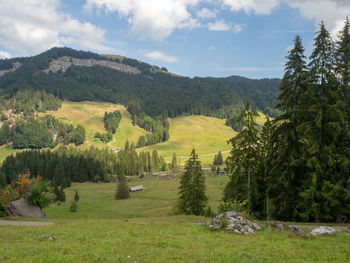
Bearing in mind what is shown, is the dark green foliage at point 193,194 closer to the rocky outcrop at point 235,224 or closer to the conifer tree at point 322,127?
the conifer tree at point 322,127

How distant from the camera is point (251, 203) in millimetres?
33188

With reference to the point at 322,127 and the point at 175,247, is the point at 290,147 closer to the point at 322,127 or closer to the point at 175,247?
the point at 322,127

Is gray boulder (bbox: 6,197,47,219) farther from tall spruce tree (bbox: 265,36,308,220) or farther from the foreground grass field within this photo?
tall spruce tree (bbox: 265,36,308,220)

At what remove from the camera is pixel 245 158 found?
33.1m

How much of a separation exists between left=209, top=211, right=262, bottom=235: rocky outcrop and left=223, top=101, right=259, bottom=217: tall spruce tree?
1165 cm

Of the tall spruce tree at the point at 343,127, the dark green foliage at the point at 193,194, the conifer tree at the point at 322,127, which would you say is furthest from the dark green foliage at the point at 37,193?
the tall spruce tree at the point at 343,127

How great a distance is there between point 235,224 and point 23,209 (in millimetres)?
33335

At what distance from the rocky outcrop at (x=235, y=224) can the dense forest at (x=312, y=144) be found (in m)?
7.38

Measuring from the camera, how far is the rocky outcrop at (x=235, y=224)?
19.3 metres

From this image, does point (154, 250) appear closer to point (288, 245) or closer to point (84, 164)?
point (288, 245)

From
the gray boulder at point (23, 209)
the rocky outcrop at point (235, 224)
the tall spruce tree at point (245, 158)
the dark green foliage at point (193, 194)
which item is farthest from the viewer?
the dark green foliage at point (193, 194)

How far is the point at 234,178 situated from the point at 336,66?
17.9m

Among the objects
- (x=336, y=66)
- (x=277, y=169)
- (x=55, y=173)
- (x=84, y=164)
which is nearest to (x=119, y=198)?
(x=55, y=173)

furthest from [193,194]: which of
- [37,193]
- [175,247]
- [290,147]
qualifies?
[175,247]
